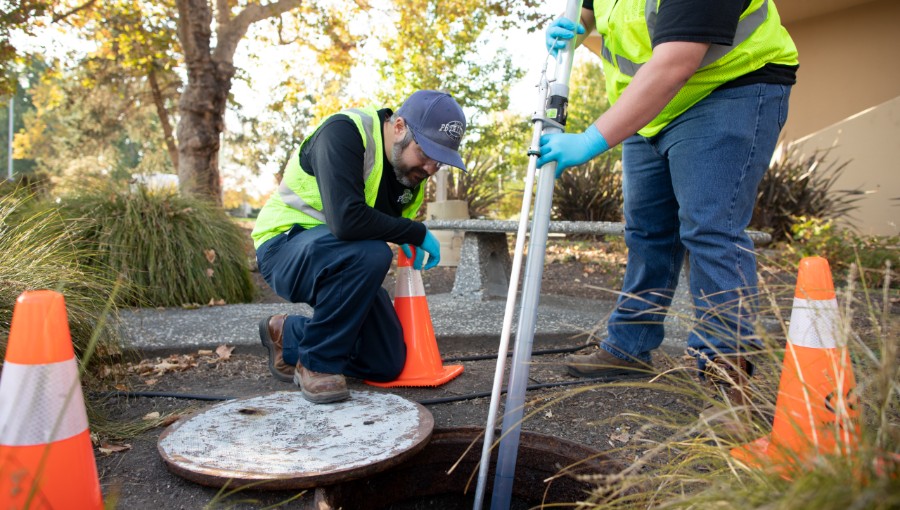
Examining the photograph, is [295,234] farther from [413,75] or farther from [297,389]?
[413,75]

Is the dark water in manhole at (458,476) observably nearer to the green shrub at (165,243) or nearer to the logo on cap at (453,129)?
the logo on cap at (453,129)

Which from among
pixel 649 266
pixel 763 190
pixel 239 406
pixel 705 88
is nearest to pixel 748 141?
pixel 705 88

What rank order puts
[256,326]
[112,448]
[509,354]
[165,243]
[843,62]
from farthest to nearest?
[843,62], [165,243], [256,326], [509,354], [112,448]

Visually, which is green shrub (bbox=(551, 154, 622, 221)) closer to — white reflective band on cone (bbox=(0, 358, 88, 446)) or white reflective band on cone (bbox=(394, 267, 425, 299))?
white reflective band on cone (bbox=(394, 267, 425, 299))

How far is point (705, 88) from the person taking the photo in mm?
2162

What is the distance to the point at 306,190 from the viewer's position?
2.62 m

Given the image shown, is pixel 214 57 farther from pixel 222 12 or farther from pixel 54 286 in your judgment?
pixel 54 286

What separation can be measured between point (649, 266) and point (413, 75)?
13669 mm

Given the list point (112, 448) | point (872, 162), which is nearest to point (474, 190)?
point (872, 162)

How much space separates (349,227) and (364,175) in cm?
26

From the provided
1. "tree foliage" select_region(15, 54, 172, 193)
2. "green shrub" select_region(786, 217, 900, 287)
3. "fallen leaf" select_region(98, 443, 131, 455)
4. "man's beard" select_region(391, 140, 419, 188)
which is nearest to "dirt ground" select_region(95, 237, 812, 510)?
"fallen leaf" select_region(98, 443, 131, 455)

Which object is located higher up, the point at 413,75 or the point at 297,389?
the point at 413,75

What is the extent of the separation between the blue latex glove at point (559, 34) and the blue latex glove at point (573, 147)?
0.41 metres

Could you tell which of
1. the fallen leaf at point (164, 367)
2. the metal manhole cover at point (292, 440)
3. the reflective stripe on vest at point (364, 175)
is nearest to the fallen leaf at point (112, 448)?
the metal manhole cover at point (292, 440)
